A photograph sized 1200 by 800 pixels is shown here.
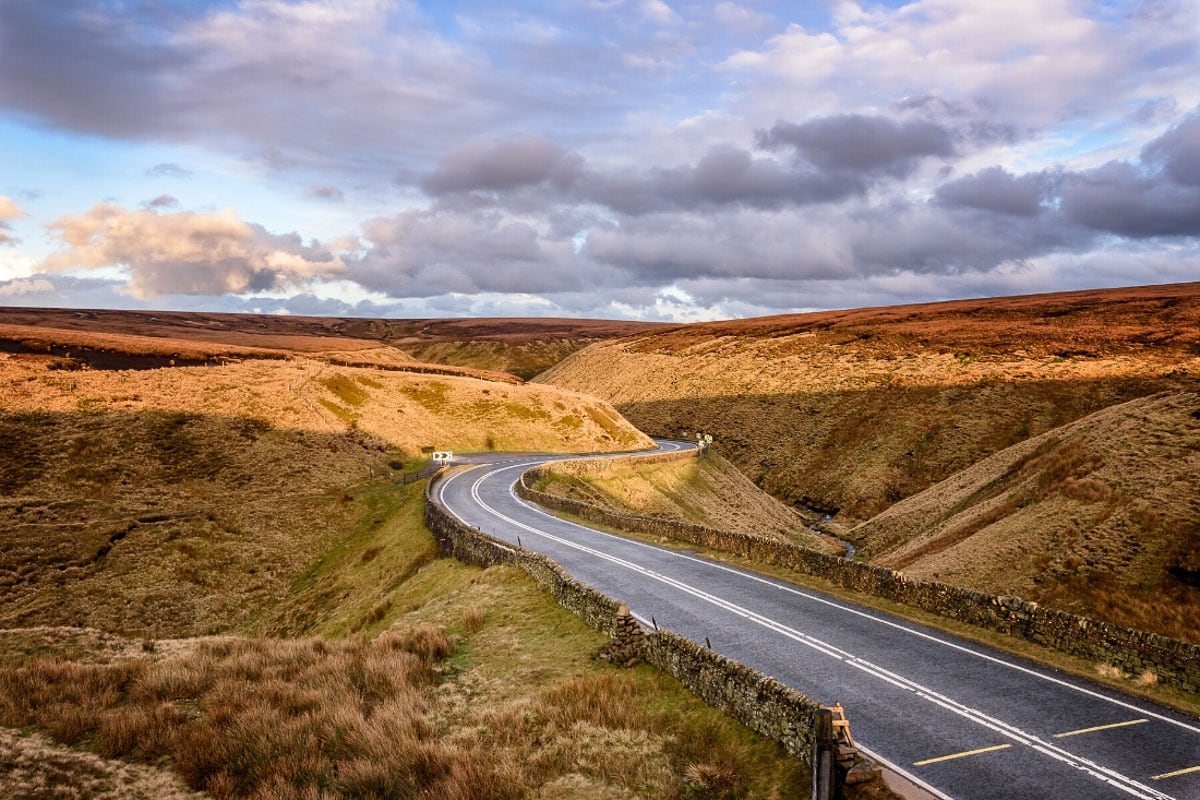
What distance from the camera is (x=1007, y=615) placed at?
16.3 metres

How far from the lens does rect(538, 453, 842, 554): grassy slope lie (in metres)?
51.7

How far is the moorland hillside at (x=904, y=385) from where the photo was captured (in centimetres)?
6975

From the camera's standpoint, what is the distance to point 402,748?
1144 centimetres

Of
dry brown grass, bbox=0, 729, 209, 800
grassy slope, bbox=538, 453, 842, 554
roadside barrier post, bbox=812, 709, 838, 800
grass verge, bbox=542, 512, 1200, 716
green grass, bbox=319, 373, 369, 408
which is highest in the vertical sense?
green grass, bbox=319, 373, 369, 408

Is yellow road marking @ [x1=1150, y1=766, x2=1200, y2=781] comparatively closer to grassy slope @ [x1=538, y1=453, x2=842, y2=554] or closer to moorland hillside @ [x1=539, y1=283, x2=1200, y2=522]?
grassy slope @ [x1=538, y1=453, x2=842, y2=554]

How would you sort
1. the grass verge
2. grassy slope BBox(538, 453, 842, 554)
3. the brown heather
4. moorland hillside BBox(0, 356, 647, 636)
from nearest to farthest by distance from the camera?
the brown heather → the grass verge → moorland hillside BBox(0, 356, 647, 636) → grassy slope BBox(538, 453, 842, 554)

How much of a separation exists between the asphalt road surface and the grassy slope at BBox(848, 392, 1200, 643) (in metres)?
9.48

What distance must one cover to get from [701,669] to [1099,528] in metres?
20.5

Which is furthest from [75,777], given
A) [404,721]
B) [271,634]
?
[271,634]

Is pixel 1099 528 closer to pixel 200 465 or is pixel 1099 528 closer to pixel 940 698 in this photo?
pixel 940 698

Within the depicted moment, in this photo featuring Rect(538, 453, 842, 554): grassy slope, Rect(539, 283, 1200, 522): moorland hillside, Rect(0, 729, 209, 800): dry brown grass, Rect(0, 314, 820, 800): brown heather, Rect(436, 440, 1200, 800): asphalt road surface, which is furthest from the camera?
Rect(539, 283, 1200, 522): moorland hillside

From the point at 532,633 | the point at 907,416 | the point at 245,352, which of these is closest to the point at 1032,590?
the point at 532,633

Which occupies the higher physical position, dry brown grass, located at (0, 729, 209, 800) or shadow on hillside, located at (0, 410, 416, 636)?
dry brown grass, located at (0, 729, 209, 800)

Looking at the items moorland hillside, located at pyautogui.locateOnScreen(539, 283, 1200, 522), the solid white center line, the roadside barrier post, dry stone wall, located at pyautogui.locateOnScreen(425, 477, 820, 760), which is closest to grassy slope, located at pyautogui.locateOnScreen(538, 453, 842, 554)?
moorland hillside, located at pyautogui.locateOnScreen(539, 283, 1200, 522)
